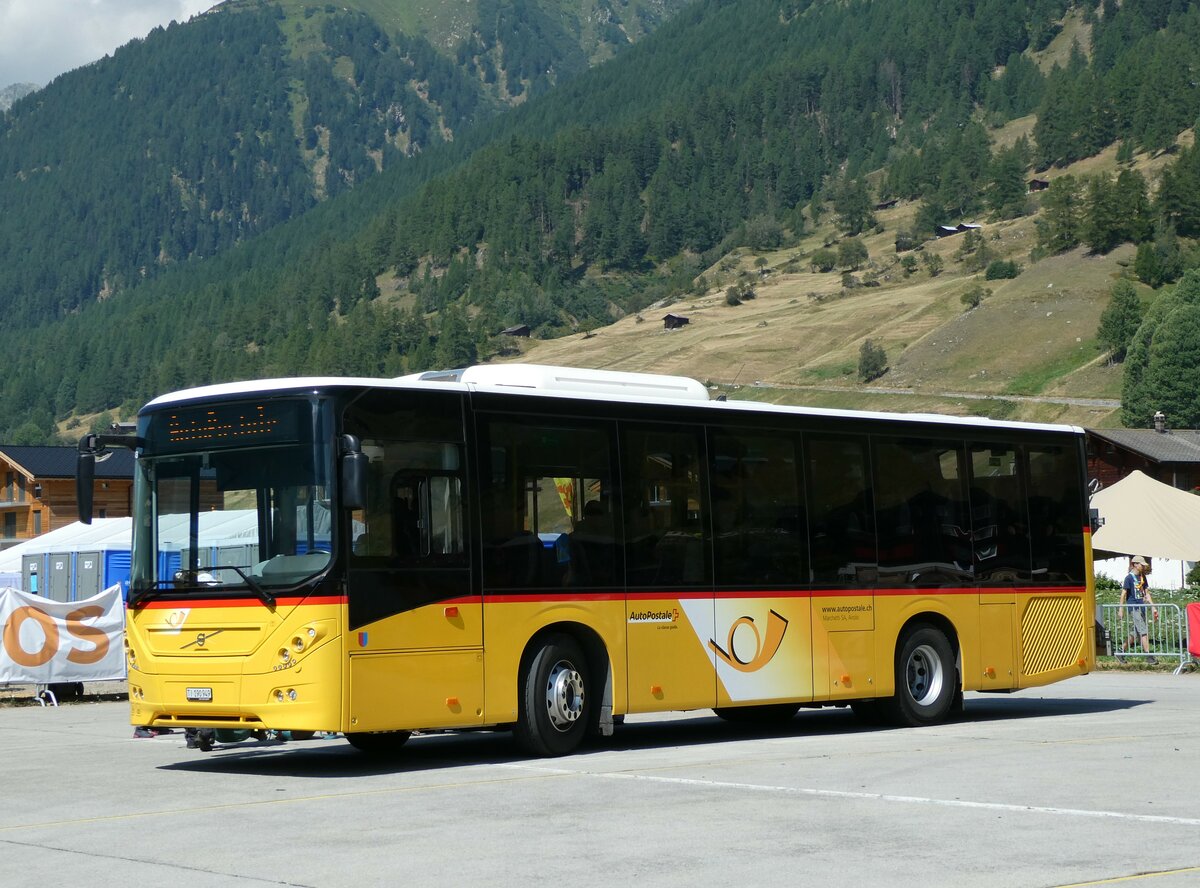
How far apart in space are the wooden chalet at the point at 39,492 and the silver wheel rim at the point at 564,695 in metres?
61.6

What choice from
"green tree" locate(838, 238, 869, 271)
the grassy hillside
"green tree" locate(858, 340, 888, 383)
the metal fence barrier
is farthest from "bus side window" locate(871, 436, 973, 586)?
"green tree" locate(838, 238, 869, 271)

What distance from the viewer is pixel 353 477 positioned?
41.7 feet

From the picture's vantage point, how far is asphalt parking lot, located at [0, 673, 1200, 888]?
28.5ft

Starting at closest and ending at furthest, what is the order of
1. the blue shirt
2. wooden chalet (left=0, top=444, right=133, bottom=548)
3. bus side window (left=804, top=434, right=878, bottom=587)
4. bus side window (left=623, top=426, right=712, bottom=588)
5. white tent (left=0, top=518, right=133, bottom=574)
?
bus side window (left=623, top=426, right=712, bottom=588) → bus side window (left=804, top=434, right=878, bottom=587) → the blue shirt → white tent (left=0, top=518, right=133, bottom=574) → wooden chalet (left=0, top=444, right=133, bottom=548)

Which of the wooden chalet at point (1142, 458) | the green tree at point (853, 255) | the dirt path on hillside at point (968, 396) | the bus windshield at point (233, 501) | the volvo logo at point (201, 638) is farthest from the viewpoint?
the green tree at point (853, 255)

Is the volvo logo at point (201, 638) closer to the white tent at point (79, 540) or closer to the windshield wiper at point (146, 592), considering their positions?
the windshield wiper at point (146, 592)

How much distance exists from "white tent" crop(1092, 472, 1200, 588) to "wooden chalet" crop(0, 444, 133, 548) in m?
49.7

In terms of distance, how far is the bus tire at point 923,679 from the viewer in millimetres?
17781

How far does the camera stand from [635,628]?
49.6ft

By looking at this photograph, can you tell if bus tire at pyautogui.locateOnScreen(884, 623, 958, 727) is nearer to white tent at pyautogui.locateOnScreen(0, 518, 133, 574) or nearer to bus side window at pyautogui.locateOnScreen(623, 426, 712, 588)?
bus side window at pyautogui.locateOnScreen(623, 426, 712, 588)

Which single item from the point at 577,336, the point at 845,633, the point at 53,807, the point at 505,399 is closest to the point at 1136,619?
the point at 845,633

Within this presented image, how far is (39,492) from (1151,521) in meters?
58.3

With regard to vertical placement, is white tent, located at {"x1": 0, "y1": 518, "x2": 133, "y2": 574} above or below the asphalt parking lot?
above

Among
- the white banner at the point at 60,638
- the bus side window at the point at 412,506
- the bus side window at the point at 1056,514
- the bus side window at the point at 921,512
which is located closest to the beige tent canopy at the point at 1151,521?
the bus side window at the point at 1056,514
